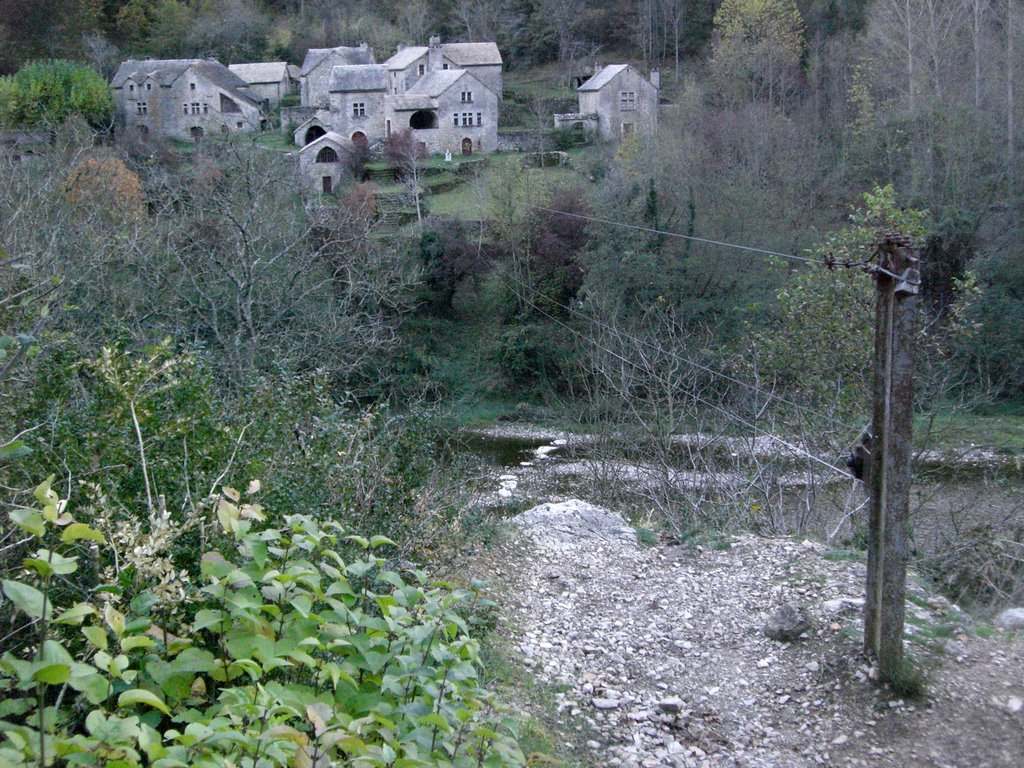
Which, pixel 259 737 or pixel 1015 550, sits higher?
pixel 259 737

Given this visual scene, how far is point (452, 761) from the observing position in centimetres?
270

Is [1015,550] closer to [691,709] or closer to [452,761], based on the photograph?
[691,709]

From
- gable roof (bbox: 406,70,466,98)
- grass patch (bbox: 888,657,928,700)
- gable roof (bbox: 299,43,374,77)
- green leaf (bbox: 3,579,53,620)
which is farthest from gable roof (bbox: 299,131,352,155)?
green leaf (bbox: 3,579,53,620)

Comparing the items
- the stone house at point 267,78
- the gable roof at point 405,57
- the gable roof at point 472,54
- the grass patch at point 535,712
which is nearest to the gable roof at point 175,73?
the stone house at point 267,78

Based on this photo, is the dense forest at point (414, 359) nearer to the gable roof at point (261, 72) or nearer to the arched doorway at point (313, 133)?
the arched doorway at point (313, 133)

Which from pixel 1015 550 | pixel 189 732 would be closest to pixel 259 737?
pixel 189 732

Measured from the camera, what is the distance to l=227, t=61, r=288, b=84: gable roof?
157 ft

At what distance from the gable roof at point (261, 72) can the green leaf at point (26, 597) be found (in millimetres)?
49550

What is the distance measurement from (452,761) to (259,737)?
713 millimetres

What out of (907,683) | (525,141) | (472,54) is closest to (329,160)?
(525,141)

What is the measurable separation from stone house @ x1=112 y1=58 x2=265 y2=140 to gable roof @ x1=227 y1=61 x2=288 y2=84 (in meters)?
4.10

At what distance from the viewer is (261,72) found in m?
48.2

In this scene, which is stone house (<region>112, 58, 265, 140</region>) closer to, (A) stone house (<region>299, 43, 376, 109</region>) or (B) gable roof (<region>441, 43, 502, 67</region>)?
(A) stone house (<region>299, 43, 376, 109</region>)

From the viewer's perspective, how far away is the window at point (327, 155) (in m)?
37.9
